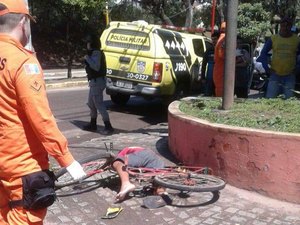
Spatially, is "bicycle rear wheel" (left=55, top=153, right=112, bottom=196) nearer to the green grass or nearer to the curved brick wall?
the curved brick wall

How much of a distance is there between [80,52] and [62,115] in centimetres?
2079

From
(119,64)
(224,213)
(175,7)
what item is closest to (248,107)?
(224,213)

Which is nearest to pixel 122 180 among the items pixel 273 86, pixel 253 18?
pixel 273 86

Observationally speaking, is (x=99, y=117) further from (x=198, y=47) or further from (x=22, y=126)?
(x=22, y=126)

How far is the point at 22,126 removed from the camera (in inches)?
107

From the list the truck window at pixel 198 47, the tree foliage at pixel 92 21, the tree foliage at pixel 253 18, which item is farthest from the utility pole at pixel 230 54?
the tree foliage at pixel 253 18

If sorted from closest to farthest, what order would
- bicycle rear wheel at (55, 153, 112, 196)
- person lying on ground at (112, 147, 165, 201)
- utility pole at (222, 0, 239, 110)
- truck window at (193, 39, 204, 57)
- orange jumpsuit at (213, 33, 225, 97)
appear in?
person lying on ground at (112, 147, 165, 201)
bicycle rear wheel at (55, 153, 112, 196)
utility pole at (222, 0, 239, 110)
orange jumpsuit at (213, 33, 225, 97)
truck window at (193, 39, 204, 57)

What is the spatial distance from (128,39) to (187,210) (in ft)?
23.0

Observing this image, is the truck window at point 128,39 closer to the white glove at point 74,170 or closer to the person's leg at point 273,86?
the person's leg at point 273,86

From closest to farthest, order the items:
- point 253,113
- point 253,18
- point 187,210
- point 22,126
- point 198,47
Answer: point 22,126, point 187,210, point 253,113, point 198,47, point 253,18

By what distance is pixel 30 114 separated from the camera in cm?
261

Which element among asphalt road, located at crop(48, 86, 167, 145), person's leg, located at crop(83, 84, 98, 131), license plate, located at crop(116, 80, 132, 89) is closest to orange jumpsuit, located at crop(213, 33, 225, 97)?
asphalt road, located at crop(48, 86, 167, 145)

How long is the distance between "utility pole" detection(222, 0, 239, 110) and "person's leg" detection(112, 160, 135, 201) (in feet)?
6.68

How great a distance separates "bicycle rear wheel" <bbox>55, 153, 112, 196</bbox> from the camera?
4906 mm
